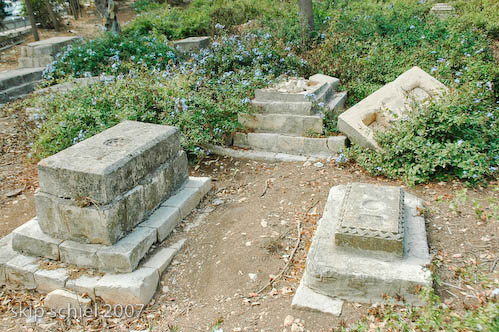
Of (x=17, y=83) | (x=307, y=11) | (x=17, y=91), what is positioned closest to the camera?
(x=17, y=91)

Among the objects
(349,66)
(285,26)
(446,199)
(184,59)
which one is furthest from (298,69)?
(446,199)

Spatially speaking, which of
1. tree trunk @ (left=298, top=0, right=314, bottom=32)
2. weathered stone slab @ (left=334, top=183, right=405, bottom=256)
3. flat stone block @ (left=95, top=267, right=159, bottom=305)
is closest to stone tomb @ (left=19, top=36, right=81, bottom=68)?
tree trunk @ (left=298, top=0, right=314, bottom=32)

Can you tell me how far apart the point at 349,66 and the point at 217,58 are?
2.09m

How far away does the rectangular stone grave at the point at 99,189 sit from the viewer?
3.55 metres

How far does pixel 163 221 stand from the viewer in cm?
404

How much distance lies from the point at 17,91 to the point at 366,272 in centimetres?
714

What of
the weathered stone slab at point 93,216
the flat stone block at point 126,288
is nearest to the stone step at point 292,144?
the weathered stone slab at point 93,216

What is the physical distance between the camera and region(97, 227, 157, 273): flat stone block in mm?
3537

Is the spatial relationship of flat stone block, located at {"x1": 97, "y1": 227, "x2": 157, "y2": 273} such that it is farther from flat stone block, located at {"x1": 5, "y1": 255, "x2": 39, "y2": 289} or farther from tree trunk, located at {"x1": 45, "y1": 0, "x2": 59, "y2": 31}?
tree trunk, located at {"x1": 45, "y1": 0, "x2": 59, "y2": 31}

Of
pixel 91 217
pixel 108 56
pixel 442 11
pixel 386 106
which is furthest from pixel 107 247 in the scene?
pixel 442 11

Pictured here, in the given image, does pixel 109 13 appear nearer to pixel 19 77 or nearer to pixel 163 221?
pixel 19 77

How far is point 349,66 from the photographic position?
6.91 meters

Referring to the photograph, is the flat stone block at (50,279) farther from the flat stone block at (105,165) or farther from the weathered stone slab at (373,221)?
the weathered stone slab at (373,221)

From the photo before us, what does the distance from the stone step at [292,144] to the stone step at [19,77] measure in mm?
4641
